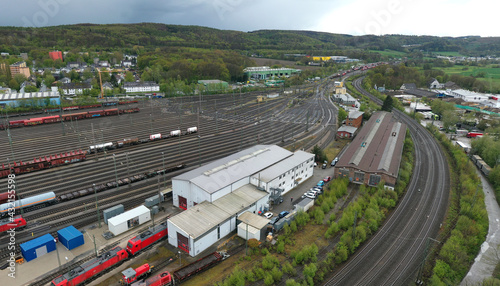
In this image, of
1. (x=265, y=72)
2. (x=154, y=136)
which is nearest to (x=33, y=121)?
(x=154, y=136)

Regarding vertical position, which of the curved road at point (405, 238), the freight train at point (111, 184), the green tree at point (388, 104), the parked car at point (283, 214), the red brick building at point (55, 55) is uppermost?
the red brick building at point (55, 55)

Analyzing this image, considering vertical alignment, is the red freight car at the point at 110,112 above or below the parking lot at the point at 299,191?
above

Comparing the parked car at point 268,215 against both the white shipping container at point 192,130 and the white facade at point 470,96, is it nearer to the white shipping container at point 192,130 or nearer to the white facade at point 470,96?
the white shipping container at point 192,130

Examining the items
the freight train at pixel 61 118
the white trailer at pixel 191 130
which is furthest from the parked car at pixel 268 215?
the freight train at pixel 61 118

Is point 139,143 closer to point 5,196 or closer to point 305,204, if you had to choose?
point 5,196

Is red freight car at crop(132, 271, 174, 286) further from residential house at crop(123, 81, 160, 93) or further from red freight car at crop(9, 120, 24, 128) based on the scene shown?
residential house at crop(123, 81, 160, 93)

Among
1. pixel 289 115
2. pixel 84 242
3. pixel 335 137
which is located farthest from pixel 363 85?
pixel 84 242
